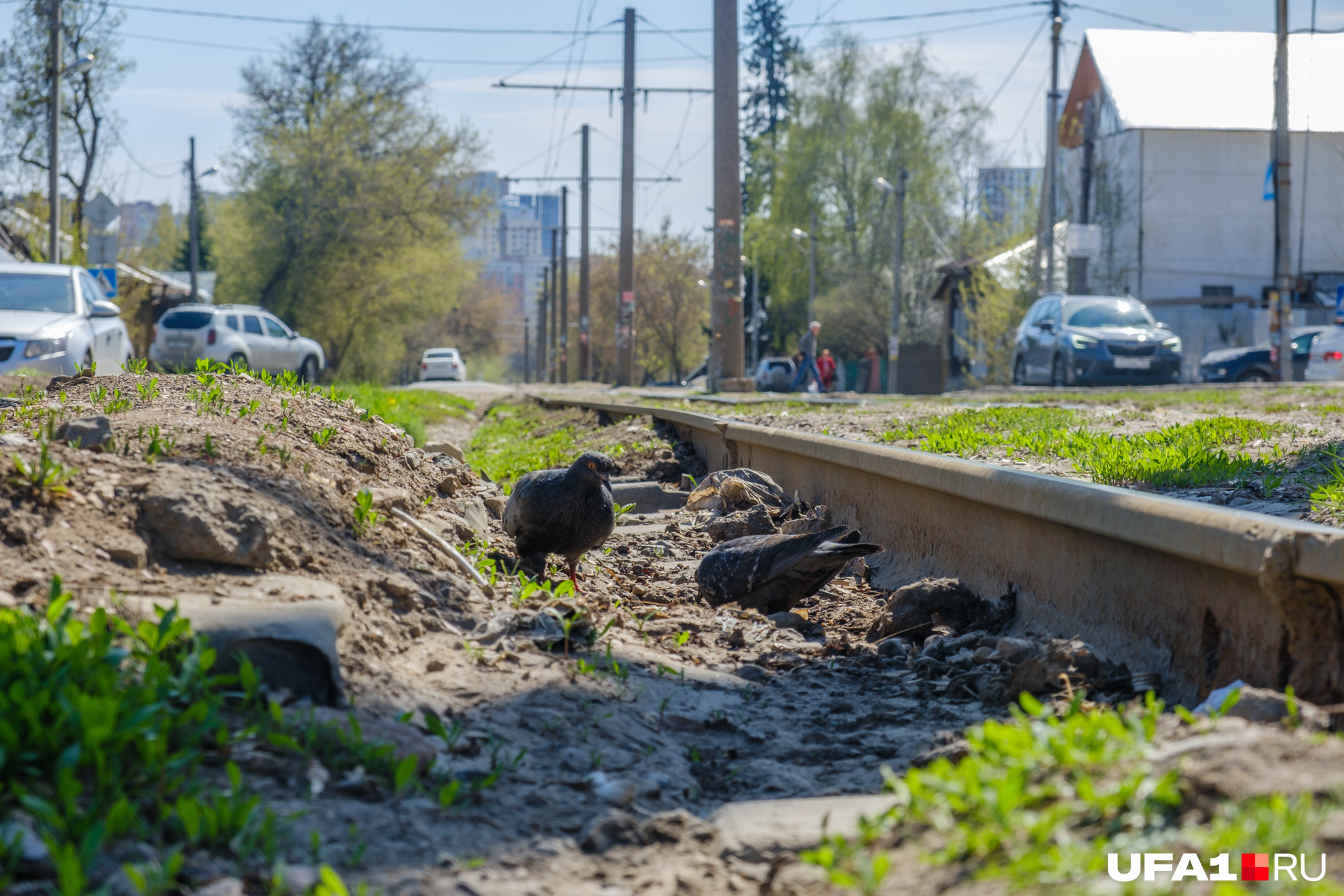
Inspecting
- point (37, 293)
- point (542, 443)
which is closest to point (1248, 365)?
point (542, 443)

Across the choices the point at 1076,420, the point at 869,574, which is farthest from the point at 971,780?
the point at 1076,420

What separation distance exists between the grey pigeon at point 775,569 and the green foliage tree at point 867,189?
156 ft

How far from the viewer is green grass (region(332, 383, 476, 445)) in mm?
11133

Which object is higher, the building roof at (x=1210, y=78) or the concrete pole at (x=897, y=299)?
the building roof at (x=1210, y=78)

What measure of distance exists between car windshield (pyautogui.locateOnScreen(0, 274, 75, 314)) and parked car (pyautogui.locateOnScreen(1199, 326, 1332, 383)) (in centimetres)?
2219

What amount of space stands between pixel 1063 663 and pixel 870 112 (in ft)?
172

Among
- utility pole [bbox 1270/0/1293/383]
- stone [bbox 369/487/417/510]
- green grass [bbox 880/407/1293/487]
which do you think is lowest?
stone [bbox 369/487/417/510]

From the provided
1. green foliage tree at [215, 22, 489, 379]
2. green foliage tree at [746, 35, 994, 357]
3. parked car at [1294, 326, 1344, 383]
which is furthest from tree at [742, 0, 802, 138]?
parked car at [1294, 326, 1344, 383]

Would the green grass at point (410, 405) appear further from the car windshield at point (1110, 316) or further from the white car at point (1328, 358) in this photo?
the white car at point (1328, 358)

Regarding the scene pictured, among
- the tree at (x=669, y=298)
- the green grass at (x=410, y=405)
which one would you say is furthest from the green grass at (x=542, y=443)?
the tree at (x=669, y=298)

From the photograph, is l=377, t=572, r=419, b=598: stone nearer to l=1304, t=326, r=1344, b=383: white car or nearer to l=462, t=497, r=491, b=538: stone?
l=462, t=497, r=491, b=538: stone

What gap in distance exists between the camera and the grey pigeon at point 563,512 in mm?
5070

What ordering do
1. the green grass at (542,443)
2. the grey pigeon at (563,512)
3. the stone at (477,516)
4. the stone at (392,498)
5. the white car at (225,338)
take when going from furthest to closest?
the white car at (225,338), the green grass at (542,443), the stone at (477,516), the grey pigeon at (563,512), the stone at (392,498)

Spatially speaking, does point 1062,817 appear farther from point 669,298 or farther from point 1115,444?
point 669,298
